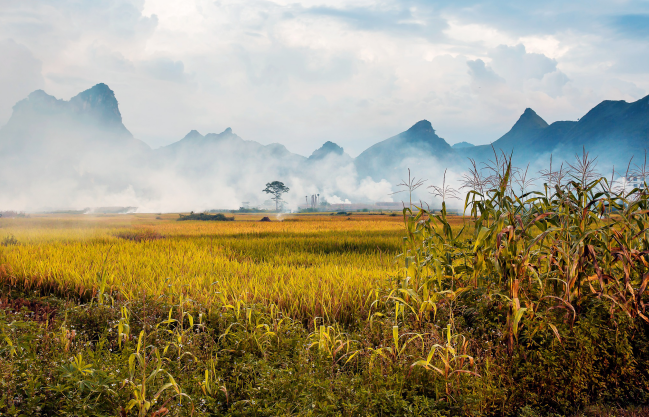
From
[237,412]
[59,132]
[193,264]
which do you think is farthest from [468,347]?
[59,132]

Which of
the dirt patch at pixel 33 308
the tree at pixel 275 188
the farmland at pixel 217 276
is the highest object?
the tree at pixel 275 188

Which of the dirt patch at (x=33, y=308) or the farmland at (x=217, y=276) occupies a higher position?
the farmland at (x=217, y=276)

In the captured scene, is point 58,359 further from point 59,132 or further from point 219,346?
point 59,132

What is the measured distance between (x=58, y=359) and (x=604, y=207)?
6.49 m

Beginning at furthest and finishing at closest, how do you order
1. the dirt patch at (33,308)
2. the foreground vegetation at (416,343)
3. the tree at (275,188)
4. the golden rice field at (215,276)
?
1. the tree at (275,188)
2. the dirt patch at (33,308)
3. the golden rice field at (215,276)
4. the foreground vegetation at (416,343)

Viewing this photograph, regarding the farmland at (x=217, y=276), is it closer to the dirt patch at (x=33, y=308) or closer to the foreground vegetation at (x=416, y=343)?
the foreground vegetation at (x=416, y=343)

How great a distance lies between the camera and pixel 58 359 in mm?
3713

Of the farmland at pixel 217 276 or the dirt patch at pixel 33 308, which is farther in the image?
the dirt patch at pixel 33 308

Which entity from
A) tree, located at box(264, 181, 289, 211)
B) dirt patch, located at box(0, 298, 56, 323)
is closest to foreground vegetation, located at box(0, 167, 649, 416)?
dirt patch, located at box(0, 298, 56, 323)

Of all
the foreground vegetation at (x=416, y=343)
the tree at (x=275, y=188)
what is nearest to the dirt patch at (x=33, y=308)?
the foreground vegetation at (x=416, y=343)

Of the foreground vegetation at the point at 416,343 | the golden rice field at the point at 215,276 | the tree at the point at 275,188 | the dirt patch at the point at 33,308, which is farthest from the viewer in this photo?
the tree at the point at 275,188

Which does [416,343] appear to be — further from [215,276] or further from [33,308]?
[33,308]

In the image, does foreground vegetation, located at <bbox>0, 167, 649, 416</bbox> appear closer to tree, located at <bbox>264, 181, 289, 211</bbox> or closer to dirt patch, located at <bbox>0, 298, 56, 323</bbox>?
dirt patch, located at <bbox>0, 298, 56, 323</bbox>

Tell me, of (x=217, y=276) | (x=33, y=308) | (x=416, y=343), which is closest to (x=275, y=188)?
(x=217, y=276)
